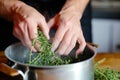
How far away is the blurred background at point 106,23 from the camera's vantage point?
1.97 meters

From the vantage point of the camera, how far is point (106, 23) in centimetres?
202

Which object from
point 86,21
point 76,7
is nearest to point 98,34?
point 86,21

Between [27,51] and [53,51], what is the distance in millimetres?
73

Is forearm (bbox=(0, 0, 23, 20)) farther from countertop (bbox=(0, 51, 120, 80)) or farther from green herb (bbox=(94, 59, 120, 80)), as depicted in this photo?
green herb (bbox=(94, 59, 120, 80))

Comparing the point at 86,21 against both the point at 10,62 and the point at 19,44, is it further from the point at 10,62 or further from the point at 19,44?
the point at 10,62

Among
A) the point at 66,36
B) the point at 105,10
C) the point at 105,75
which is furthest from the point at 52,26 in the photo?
the point at 105,10

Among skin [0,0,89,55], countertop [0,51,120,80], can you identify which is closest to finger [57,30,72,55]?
skin [0,0,89,55]

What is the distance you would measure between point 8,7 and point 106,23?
116 cm

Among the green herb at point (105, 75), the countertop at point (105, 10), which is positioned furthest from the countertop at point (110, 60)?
the countertop at point (105, 10)

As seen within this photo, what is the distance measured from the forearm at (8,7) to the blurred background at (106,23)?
1046mm

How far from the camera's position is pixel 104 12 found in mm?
1959

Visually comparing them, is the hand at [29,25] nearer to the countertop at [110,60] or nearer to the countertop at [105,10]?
the countertop at [110,60]

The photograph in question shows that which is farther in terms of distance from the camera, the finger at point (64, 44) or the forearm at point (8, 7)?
the forearm at point (8, 7)

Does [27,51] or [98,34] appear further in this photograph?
[98,34]
